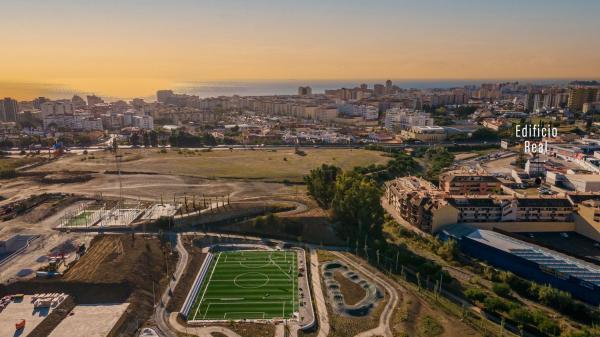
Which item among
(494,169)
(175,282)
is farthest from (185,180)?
(494,169)

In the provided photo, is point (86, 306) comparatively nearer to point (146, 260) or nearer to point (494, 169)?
point (146, 260)

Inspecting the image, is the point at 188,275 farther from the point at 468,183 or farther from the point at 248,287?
the point at 468,183

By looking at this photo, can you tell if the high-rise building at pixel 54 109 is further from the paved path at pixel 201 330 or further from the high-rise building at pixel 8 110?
the paved path at pixel 201 330

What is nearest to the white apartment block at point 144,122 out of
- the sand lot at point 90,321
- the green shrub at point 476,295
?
the sand lot at point 90,321

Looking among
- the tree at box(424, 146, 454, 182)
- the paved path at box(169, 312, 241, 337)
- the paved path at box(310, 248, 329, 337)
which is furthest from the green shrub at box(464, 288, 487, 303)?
the tree at box(424, 146, 454, 182)

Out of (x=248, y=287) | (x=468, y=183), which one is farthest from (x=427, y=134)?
(x=248, y=287)

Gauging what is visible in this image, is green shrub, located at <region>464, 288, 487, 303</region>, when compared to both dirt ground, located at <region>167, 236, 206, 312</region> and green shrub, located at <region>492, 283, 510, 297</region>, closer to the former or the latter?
green shrub, located at <region>492, 283, 510, 297</region>
